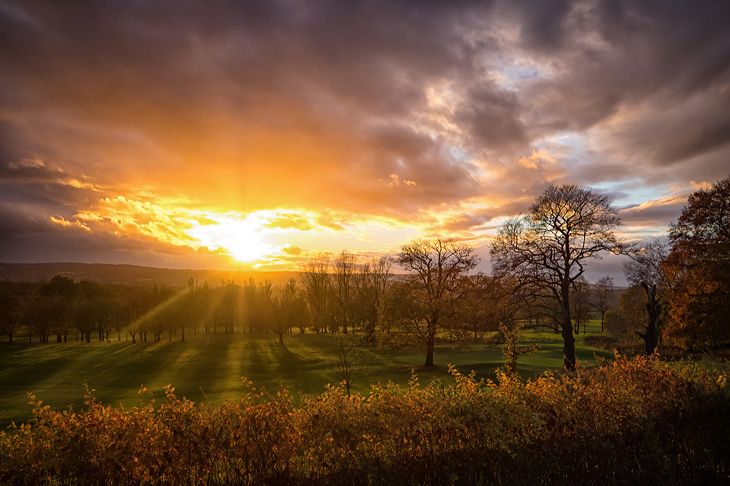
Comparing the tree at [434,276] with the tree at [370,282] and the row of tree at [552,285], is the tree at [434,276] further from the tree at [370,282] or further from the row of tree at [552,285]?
the tree at [370,282]

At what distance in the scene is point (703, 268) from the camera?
2373 cm

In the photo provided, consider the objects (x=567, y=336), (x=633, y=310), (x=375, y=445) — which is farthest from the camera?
(x=633, y=310)

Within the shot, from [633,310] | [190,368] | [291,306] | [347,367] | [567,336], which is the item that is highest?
[567,336]

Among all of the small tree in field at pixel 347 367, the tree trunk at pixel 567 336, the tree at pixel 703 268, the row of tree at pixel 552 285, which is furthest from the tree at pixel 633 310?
the small tree in field at pixel 347 367

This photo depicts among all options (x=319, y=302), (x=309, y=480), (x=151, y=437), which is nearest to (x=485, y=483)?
(x=309, y=480)

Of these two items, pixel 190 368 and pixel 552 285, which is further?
pixel 190 368

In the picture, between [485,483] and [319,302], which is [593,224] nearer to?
[485,483]

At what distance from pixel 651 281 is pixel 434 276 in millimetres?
24035

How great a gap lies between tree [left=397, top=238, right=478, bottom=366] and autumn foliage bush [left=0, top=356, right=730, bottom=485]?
84.3 feet

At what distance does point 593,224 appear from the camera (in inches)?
926

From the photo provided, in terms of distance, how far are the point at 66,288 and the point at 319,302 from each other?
5460cm

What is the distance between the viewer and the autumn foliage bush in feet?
17.3

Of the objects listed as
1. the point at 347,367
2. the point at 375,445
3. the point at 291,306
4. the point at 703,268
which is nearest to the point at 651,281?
the point at 703,268

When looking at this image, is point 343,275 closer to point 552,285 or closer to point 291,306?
point 291,306
